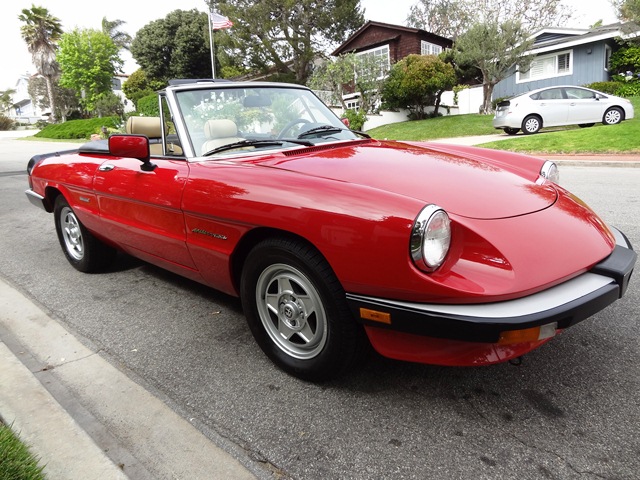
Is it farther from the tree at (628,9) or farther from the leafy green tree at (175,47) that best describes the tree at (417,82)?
the leafy green tree at (175,47)

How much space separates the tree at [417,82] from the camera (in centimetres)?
2142

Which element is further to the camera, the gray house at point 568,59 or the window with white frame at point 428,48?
the window with white frame at point 428,48

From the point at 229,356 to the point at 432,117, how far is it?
2293cm

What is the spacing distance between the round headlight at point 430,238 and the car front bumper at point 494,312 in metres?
0.17

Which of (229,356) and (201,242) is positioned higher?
(201,242)

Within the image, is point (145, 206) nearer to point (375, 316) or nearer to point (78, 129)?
point (375, 316)

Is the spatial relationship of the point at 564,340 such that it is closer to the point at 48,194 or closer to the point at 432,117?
the point at 48,194

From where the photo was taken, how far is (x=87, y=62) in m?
43.2

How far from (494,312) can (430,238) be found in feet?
1.18

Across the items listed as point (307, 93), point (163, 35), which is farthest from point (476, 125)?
point (163, 35)

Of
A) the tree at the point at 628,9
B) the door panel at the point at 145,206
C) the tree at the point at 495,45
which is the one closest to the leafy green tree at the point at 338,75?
the tree at the point at 495,45

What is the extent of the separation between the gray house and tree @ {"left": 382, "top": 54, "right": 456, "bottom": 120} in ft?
14.4

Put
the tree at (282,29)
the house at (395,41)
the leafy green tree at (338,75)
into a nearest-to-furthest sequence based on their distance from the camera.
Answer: the leafy green tree at (338,75)
the house at (395,41)
the tree at (282,29)

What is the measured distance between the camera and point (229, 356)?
2.71m
